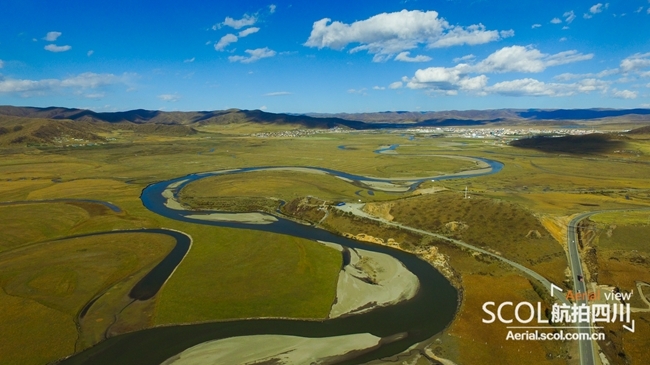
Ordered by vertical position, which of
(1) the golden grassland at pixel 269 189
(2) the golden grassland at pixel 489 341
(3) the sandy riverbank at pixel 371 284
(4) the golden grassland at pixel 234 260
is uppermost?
(1) the golden grassland at pixel 269 189

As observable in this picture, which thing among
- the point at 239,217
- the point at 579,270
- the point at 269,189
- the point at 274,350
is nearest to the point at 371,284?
the point at 274,350

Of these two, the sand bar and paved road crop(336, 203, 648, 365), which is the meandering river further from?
the sand bar

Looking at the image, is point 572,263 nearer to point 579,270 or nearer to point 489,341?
point 579,270

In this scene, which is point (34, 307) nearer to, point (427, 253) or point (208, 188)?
point (427, 253)

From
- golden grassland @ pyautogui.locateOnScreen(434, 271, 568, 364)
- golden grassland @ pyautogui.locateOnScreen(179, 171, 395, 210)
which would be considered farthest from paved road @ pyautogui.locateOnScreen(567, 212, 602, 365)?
golden grassland @ pyautogui.locateOnScreen(179, 171, 395, 210)

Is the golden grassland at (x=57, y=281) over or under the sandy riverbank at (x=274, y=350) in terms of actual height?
over

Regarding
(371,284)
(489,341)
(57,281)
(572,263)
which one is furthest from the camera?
(572,263)

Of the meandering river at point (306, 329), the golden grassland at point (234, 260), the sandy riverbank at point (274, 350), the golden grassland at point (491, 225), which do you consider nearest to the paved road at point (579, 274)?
the golden grassland at point (491, 225)

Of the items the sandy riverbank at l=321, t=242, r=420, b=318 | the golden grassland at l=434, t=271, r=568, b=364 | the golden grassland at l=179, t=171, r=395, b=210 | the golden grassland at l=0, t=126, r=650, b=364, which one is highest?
the golden grassland at l=179, t=171, r=395, b=210

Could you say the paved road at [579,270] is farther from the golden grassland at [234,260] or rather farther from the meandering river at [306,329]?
the meandering river at [306,329]

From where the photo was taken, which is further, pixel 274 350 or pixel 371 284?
pixel 371 284

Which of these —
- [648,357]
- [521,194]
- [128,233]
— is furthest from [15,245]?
[521,194]
